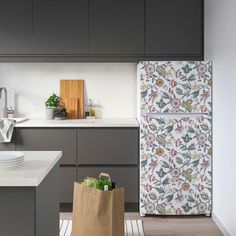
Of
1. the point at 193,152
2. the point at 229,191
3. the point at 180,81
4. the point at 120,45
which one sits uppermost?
the point at 120,45

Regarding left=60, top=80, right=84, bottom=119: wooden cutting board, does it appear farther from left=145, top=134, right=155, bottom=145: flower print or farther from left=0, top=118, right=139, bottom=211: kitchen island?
left=145, top=134, right=155, bottom=145: flower print

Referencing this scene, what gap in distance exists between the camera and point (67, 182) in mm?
3822

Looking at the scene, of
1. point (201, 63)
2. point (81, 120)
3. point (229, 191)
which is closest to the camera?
point (229, 191)

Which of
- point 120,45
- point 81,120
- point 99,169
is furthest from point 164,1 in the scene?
point 99,169

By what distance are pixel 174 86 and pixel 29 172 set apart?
7.18ft

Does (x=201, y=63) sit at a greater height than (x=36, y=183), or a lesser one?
greater

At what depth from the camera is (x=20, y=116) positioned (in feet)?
14.5

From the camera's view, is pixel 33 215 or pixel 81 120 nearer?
pixel 33 215

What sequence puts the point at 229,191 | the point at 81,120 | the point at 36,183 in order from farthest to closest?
1. the point at 81,120
2. the point at 229,191
3. the point at 36,183

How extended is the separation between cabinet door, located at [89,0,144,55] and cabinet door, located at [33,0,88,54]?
0.09m

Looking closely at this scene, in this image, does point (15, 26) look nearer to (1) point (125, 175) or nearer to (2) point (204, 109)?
(1) point (125, 175)

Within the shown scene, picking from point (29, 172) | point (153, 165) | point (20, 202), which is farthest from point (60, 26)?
point (20, 202)

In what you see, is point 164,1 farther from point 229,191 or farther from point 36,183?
point 36,183

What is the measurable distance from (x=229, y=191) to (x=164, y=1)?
1.95 metres
